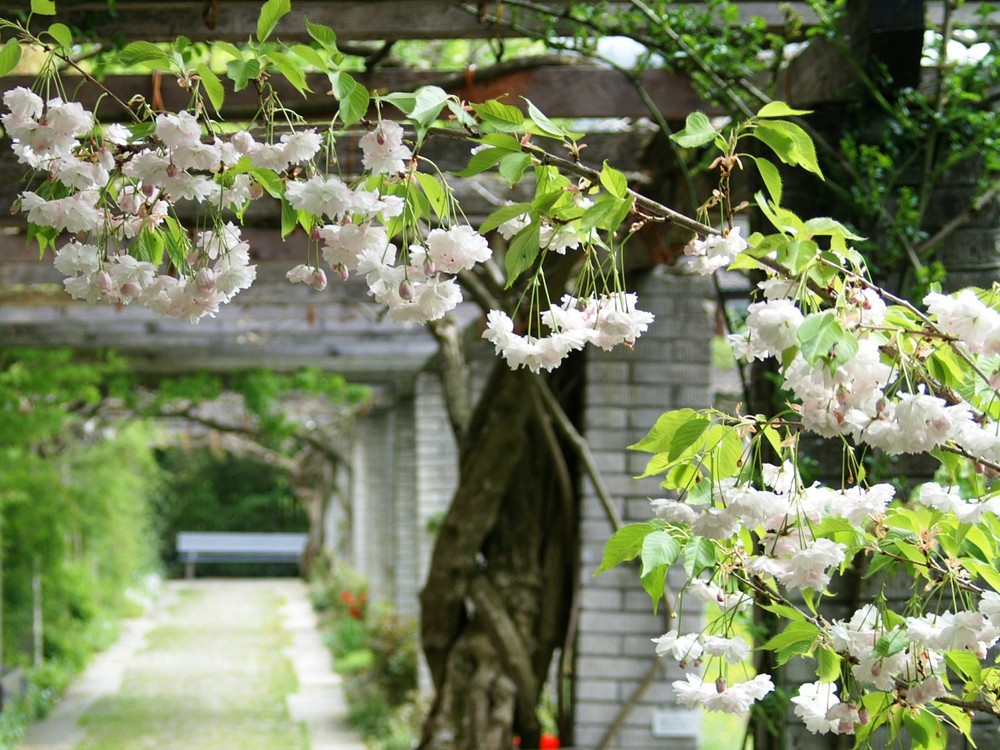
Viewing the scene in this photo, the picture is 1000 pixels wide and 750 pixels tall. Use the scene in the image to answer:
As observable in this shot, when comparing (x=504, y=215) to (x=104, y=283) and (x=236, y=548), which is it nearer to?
(x=104, y=283)

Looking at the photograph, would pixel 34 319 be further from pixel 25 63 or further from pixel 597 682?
pixel 597 682

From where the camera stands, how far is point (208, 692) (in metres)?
8.71

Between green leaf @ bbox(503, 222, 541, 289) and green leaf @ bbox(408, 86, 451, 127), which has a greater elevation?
green leaf @ bbox(408, 86, 451, 127)

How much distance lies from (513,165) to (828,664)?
730 mm

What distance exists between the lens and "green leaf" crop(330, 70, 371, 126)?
48.6 inches

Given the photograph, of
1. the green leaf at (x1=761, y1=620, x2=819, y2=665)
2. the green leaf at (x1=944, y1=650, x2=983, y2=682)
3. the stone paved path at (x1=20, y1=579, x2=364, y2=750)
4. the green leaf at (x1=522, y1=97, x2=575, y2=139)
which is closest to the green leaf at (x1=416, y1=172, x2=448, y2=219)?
the green leaf at (x1=522, y1=97, x2=575, y2=139)

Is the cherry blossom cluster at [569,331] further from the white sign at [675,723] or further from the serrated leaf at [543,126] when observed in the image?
the white sign at [675,723]

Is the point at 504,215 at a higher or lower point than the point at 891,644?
higher

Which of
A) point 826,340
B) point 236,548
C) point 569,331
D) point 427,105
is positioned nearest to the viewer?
point 826,340

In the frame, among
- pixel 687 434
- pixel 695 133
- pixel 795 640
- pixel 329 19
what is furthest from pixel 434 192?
pixel 329 19

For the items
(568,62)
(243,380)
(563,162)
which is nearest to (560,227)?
(563,162)

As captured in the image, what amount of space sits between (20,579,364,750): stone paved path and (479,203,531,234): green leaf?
5822 mm

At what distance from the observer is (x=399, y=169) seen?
1.34 meters

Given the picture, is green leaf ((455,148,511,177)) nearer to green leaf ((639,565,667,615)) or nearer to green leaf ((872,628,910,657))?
green leaf ((639,565,667,615))
